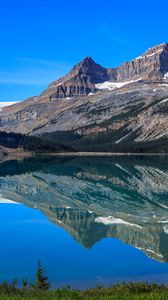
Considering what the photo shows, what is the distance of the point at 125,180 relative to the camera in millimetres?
95688

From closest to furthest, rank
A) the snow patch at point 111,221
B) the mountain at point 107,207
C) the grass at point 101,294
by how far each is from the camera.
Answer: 1. the grass at point 101,294
2. the mountain at point 107,207
3. the snow patch at point 111,221

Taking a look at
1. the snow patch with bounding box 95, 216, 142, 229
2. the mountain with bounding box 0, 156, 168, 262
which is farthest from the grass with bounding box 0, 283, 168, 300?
the snow patch with bounding box 95, 216, 142, 229

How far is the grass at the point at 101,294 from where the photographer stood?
16078 mm

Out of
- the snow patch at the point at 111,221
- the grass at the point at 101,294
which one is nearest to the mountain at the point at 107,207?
the snow patch at the point at 111,221

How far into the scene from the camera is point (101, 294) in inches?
714

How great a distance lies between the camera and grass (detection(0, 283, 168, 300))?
16.1 m

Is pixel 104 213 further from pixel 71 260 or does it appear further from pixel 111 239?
pixel 71 260

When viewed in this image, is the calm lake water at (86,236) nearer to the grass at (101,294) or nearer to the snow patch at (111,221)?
the snow patch at (111,221)

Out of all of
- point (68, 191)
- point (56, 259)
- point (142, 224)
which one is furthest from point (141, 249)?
point (68, 191)

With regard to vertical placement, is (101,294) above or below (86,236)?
above

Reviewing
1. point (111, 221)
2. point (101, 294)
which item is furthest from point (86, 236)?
point (101, 294)

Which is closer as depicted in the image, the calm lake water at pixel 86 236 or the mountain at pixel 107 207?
the calm lake water at pixel 86 236

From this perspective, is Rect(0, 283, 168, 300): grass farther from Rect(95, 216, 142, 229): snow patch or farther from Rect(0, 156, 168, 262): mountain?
Rect(95, 216, 142, 229): snow patch

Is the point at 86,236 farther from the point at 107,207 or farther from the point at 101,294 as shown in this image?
the point at 101,294
